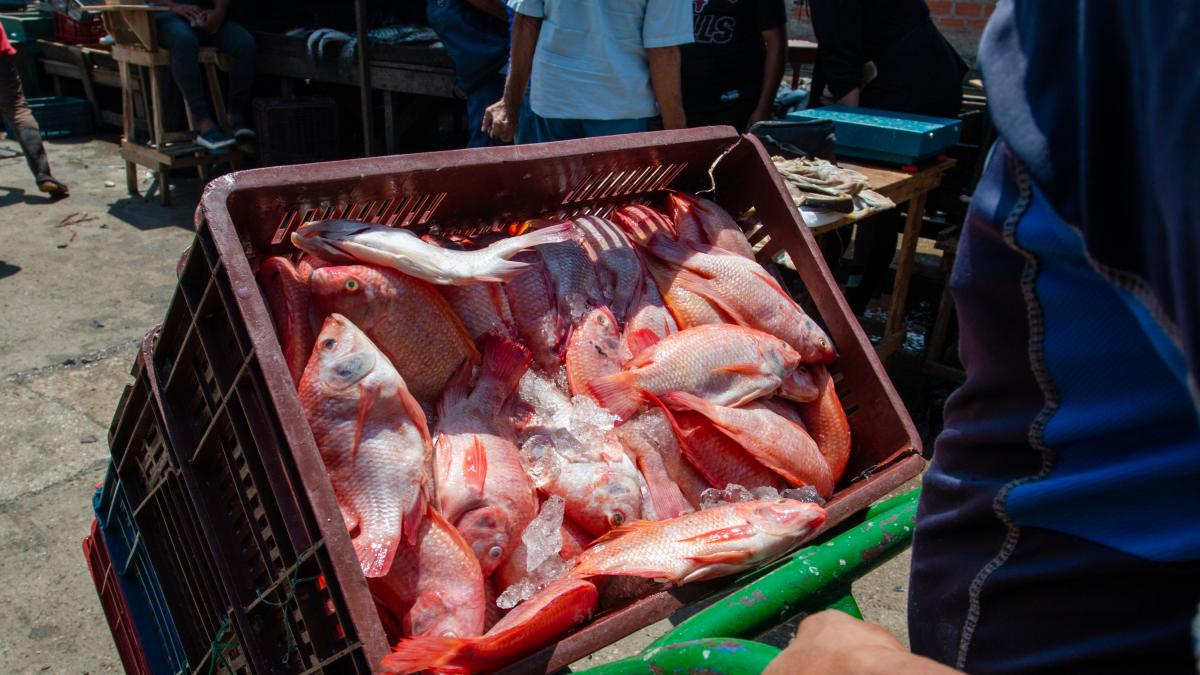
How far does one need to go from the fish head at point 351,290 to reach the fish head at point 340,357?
6cm

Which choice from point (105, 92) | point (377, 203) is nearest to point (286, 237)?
point (377, 203)

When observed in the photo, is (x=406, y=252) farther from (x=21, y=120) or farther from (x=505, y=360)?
(x=21, y=120)

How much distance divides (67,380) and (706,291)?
12.1ft

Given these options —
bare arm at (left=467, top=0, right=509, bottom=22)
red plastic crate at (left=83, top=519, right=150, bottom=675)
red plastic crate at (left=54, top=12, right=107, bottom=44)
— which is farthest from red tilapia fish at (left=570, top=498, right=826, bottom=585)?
red plastic crate at (left=54, top=12, right=107, bottom=44)

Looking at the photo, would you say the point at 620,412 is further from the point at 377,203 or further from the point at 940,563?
the point at 940,563

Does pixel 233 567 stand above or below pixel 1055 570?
below

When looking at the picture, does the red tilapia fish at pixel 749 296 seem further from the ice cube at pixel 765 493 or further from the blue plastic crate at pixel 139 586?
the blue plastic crate at pixel 139 586

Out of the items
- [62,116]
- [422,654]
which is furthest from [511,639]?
[62,116]

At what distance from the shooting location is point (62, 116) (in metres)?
9.52

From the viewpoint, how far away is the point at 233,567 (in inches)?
64.1

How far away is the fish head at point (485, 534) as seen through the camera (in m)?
1.76

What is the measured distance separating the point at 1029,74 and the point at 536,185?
155 centimetres

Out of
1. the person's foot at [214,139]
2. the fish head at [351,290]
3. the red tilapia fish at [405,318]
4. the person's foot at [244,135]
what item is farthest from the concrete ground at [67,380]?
the fish head at [351,290]

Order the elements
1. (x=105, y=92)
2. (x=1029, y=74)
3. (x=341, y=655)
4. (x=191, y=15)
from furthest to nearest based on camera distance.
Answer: (x=105, y=92), (x=191, y=15), (x=341, y=655), (x=1029, y=74)
